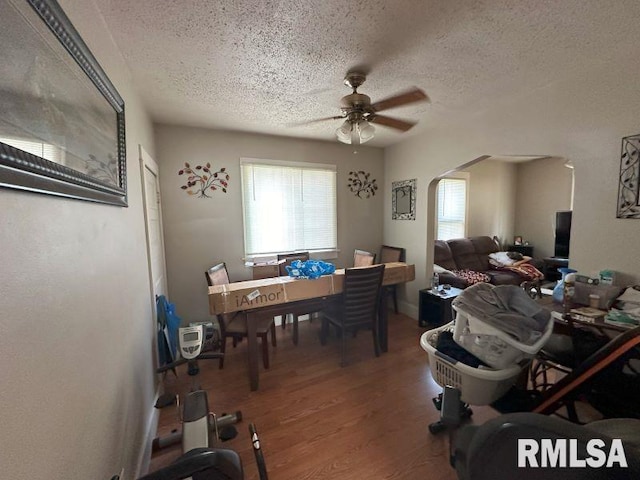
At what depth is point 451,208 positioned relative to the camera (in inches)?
196

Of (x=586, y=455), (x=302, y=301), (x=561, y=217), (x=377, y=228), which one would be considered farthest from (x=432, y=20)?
(x=561, y=217)

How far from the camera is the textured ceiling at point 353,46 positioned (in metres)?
1.30

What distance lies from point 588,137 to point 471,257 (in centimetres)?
300

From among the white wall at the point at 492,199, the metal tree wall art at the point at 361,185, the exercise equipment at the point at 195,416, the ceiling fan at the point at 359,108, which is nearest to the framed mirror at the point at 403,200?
the metal tree wall art at the point at 361,185

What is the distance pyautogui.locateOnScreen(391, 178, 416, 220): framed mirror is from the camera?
361 cm

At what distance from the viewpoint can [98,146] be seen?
110 cm

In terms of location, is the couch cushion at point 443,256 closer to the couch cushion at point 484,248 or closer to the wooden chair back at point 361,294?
the couch cushion at point 484,248

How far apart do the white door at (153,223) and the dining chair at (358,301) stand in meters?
1.56

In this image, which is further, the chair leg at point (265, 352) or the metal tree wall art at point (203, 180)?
the metal tree wall art at point (203, 180)

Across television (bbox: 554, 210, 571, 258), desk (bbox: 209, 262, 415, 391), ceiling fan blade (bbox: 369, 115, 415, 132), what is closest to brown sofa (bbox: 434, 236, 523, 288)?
television (bbox: 554, 210, 571, 258)

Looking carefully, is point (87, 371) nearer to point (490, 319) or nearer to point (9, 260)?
point (9, 260)

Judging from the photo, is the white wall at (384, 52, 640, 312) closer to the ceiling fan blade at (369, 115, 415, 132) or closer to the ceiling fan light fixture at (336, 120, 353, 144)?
the ceiling fan blade at (369, 115, 415, 132)

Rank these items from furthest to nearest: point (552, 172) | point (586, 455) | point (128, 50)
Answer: point (552, 172), point (128, 50), point (586, 455)

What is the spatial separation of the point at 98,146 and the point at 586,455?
1929 mm
